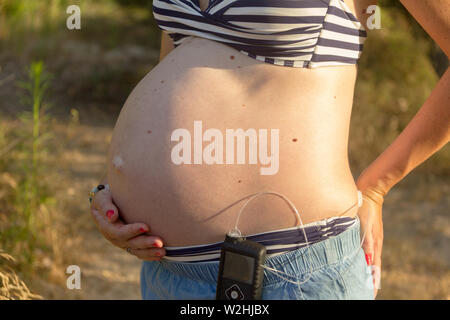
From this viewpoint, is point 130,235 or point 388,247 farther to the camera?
point 388,247

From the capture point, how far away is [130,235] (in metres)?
1.07

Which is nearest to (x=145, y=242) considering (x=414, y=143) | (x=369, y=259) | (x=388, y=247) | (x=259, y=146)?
(x=259, y=146)

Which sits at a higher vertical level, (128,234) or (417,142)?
(417,142)

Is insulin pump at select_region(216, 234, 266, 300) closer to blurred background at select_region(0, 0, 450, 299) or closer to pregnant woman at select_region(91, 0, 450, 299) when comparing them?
pregnant woman at select_region(91, 0, 450, 299)

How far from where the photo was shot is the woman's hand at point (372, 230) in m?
1.15

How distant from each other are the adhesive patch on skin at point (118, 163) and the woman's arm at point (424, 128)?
0.54m

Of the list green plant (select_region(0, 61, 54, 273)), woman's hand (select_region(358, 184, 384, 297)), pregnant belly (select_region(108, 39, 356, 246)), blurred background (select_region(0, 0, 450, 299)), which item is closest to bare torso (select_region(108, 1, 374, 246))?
pregnant belly (select_region(108, 39, 356, 246))

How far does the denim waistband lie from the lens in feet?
3.24

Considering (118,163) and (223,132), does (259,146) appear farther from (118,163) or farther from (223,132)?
(118,163)

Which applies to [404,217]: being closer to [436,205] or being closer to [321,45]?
[436,205]

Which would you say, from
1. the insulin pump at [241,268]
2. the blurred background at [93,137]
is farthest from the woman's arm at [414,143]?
the blurred background at [93,137]

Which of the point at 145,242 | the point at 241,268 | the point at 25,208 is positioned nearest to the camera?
the point at 241,268

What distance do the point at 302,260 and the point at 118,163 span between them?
44 centimetres

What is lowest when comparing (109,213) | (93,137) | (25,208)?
(25,208)
